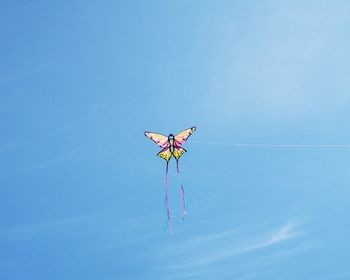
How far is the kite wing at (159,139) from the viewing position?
57.9 ft

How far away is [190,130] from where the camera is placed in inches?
696

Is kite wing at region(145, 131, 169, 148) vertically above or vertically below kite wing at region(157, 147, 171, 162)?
above

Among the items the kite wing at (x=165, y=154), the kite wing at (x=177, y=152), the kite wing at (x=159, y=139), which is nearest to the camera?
the kite wing at (x=159, y=139)

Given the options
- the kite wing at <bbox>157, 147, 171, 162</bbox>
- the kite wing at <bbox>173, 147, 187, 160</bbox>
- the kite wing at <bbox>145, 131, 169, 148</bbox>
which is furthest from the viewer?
the kite wing at <bbox>173, 147, 187, 160</bbox>

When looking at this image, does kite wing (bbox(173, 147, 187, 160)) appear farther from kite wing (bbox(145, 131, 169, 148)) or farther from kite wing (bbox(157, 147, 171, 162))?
kite wing (bbox(145, 131, 169, 148))

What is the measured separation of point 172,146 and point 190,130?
40.9 inches

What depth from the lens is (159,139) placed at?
18.0 metres

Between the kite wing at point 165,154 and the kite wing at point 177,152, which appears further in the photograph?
the kite wing at point 177,152

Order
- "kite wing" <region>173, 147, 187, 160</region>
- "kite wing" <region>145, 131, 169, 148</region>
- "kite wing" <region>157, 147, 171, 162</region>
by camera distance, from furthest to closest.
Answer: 1. "kite wing" <region>173, 147, 187, 160</region>
2. "kite wing" <region>157, 147, 171, 162</region>
3. "kite wing" <region>145, 131, 169, 148</region>

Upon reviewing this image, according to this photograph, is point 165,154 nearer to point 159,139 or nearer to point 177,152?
point 177,152

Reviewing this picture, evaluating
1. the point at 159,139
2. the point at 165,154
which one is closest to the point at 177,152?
the point at 165,154

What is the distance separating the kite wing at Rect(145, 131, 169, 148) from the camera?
57.9 feet

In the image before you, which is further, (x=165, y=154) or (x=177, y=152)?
(x=177, y=152)

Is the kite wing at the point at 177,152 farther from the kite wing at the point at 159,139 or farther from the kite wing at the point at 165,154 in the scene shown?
the kite wing at the point at 159,139
